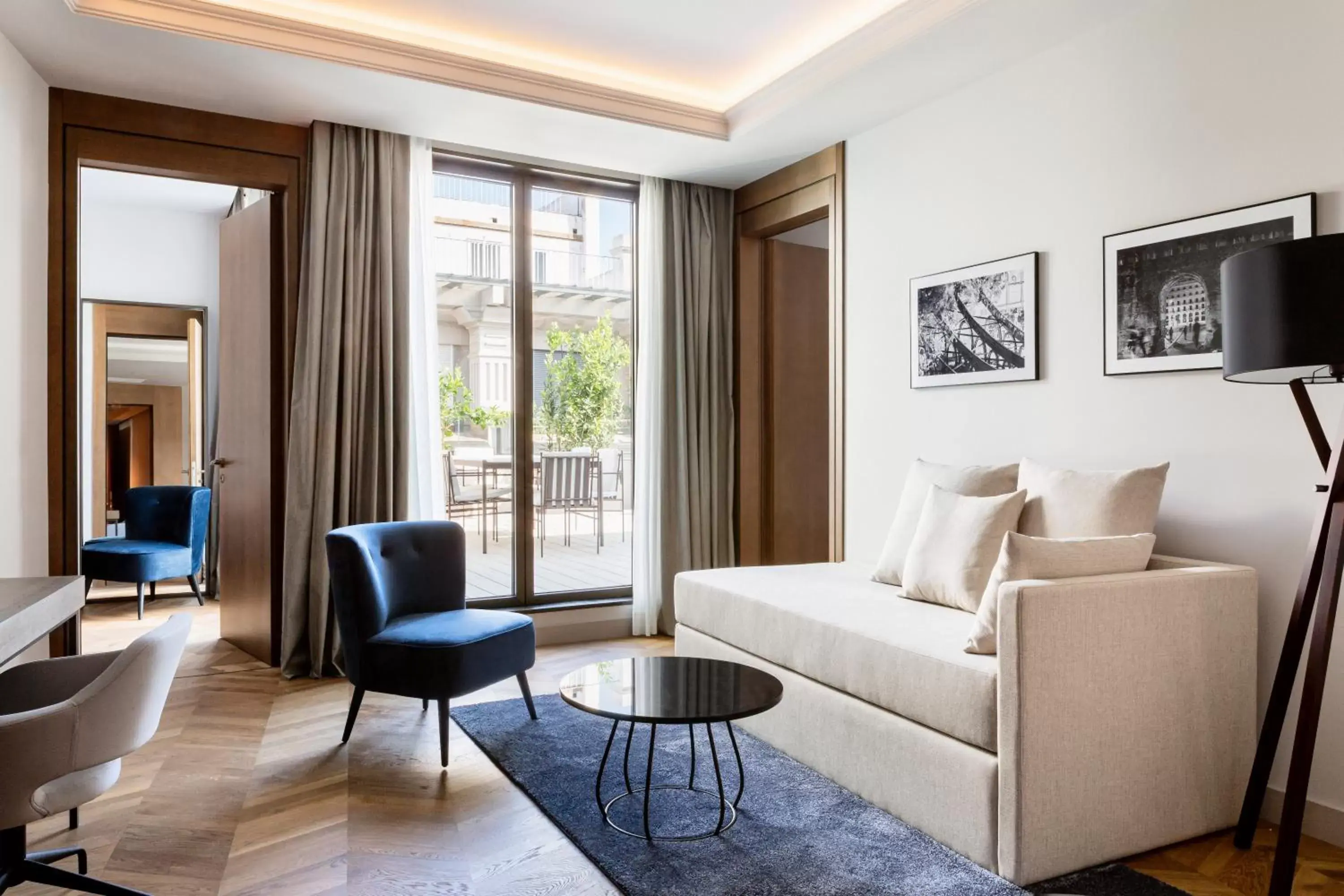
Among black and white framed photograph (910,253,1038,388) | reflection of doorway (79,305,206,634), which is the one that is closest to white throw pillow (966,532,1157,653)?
black and white framed photograph (910,253,1038,388)

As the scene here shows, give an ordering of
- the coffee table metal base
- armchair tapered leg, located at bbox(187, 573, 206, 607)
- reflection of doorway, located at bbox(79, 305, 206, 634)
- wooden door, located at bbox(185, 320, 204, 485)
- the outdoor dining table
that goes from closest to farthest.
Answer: the coffee table metal base → the outdoor dining table → armchair tapered leg, located at bbox(187, 573, 206, 607) → reflection of doorway, located at bbox(79, 305, 206, 634) → wooden door, located at bbox(185, 320, 204, 485)

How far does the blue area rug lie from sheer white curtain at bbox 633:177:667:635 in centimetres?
176

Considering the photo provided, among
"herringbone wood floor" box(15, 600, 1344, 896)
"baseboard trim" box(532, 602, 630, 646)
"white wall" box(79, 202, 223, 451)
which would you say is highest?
"white wall" box(79, 202, 223, 451)

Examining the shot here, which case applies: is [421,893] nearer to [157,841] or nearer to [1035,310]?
[157,841]

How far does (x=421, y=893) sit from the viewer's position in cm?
215

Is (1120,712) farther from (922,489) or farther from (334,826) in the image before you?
(334,826)

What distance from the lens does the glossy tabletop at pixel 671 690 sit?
227cm

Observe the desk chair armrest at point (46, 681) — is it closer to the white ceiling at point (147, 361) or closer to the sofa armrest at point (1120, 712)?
the sofa armrest at point (1120, 712)

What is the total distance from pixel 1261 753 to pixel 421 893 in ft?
7.24

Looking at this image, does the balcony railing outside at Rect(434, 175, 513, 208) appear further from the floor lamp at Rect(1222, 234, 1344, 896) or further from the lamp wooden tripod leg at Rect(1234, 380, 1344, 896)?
the lamp wooden tripod leg at Rect(1234, 380, 1344, 896)

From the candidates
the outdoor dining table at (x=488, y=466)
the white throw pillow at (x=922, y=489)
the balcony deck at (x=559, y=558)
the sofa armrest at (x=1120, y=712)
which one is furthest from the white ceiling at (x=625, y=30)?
the balcony deck at (x=559, y=558)

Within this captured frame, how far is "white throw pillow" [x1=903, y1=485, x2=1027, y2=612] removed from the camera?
295cm

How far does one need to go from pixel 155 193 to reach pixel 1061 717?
20.3 ft

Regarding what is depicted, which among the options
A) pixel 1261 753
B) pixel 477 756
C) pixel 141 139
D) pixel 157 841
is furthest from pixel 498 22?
pixel 1261 753
